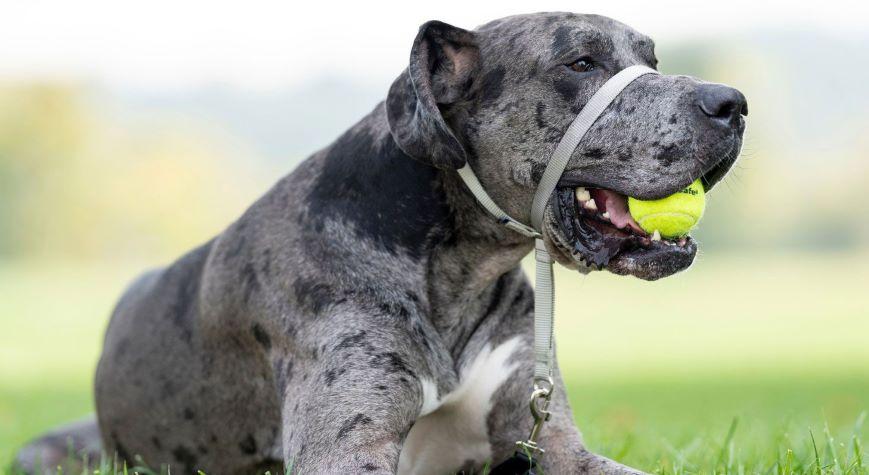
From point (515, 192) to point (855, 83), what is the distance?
16577 cm

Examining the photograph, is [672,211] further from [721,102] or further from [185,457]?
[185,457]

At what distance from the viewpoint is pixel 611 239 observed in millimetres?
3881

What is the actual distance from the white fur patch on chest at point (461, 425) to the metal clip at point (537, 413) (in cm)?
16

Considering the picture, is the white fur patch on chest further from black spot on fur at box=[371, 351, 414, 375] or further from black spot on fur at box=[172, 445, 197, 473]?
black spot on fur at box=[172, 445, 197, 473]

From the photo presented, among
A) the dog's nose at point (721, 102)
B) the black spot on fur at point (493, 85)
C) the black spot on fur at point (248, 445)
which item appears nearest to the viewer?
the dog's nose at point (721, 102)

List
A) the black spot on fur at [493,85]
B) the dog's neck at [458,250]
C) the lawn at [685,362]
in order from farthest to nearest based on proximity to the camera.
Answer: the lawn at [685,362] → the dog's neck at [458,250] → the black spot on fur at [493,85]

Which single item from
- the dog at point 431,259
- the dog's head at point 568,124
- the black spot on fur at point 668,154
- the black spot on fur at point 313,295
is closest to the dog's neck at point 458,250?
the dog at point 431,259

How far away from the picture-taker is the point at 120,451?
486 centimetres

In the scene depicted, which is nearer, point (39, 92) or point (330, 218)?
point (330, 218)

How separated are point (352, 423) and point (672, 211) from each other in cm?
130

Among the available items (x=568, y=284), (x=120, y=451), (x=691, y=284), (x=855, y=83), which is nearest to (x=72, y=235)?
(x=568, y=284)

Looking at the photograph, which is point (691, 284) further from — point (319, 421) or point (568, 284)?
point (319, 421)

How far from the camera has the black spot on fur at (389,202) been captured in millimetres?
4082

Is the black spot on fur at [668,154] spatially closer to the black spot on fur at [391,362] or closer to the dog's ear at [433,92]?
the dog's ear at [433,92]
